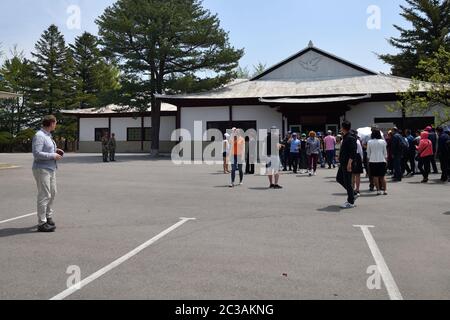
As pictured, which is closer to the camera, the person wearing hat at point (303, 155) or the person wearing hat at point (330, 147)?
the person wearing hat at point (303, 155)

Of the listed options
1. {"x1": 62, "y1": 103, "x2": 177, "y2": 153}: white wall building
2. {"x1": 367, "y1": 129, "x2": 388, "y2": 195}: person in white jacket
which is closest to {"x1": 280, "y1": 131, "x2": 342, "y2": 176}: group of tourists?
{"x1": 367, "y1": 129, "x2": 388, "y2": 195}: person in white jacket

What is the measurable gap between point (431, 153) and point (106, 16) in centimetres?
2470

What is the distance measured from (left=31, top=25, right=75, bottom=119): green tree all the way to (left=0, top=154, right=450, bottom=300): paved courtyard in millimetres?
42077

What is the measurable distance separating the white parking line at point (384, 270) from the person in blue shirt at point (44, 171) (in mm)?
4857

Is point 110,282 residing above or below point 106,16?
below

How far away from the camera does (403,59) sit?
138 feet

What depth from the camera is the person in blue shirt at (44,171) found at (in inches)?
256

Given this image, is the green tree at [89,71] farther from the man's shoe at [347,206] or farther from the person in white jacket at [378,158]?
the man's shoe at [347,206]

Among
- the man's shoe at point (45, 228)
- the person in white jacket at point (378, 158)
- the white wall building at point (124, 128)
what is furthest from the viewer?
the white wall building at point (124, 128)

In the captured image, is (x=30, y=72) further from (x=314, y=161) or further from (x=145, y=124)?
(x=314, y=161)

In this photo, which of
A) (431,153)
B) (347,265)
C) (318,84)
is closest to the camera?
(347,265)

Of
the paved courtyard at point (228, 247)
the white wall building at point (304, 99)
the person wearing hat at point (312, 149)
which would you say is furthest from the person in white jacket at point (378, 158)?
the white wall building at point (304, 99)

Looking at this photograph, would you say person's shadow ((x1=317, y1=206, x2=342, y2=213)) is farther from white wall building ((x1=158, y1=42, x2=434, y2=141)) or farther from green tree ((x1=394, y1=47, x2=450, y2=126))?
white wall building ((x1=158, y1=42, x2=434, y2=141))

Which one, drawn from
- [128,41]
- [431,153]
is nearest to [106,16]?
[128,41]
